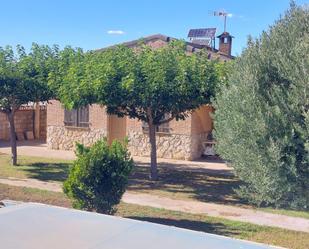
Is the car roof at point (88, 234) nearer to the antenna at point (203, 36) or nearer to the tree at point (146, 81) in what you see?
the tree at point (146, 81)

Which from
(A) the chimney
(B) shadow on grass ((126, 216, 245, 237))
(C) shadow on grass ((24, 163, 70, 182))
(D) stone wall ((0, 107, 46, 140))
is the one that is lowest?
(B) shadow on grass ((126, 216, 245, 237))

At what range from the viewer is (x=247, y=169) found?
615cm

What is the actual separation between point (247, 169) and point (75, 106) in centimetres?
812

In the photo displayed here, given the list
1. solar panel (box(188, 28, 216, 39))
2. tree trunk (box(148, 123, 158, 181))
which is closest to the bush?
tree trunk (box(148, 123, 158, 181))

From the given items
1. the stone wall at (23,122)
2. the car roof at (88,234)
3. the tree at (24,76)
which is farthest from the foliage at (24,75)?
the car roof at (88,234)

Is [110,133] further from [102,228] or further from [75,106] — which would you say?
[102,228]

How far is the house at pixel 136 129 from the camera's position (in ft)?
58.8

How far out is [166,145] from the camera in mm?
18359

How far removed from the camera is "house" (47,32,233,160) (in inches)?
706

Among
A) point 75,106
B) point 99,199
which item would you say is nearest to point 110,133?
point 75,106

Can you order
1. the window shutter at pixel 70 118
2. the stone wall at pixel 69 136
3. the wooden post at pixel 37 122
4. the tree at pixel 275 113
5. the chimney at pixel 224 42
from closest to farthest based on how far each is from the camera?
the tree at pixel 275 113, the stone wall at pixel 69 136, the window shutter at pixel 70 118, the chimney at pixel 224 42, the wooden post at pixel 37 122

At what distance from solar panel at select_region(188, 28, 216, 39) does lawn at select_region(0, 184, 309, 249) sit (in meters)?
13.8

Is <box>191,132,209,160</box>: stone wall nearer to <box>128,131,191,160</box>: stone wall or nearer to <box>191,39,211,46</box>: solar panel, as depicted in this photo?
<box>128,131,191,160</box>: stone wall

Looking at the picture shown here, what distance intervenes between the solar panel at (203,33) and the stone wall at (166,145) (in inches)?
270
